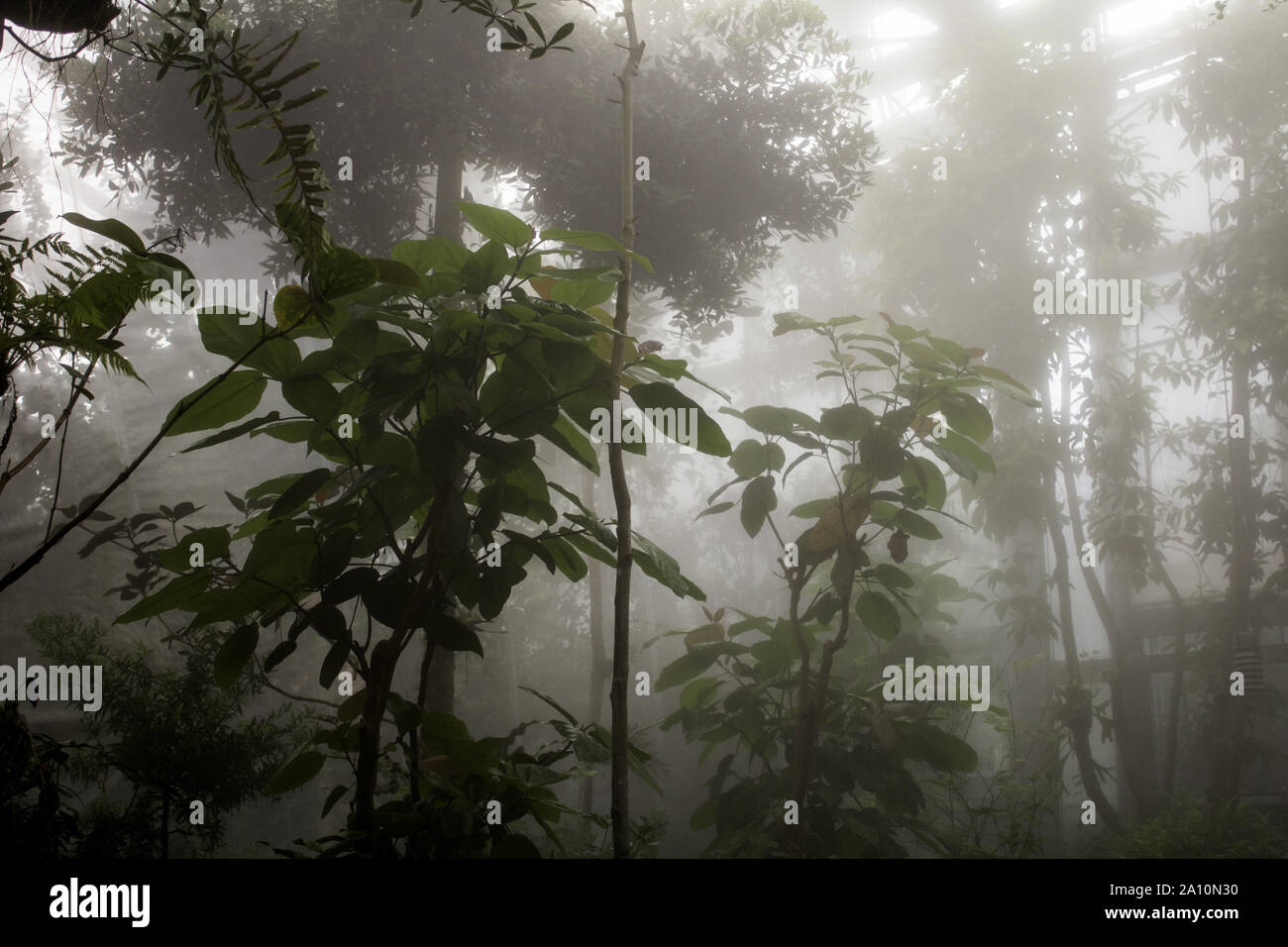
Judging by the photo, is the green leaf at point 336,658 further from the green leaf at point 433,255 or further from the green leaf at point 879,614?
the green leaf at point 879,614

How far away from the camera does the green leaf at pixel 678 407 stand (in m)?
1.16

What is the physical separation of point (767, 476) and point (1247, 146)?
452 centimetres

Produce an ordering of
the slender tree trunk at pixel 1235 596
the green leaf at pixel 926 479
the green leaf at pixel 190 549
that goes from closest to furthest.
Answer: the green leaf at pixel 190 549, the green leaf at pixel 926 479, the slender tree trunk at pixel 1235 596

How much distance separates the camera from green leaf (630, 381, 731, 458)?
45.6 inches

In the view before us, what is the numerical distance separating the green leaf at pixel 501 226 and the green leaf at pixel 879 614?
40.7 inches

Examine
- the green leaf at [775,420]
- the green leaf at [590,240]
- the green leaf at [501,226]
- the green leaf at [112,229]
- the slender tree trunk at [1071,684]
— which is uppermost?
the green leaf at [501,226]

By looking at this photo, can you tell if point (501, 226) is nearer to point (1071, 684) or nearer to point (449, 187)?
point (449, 187)

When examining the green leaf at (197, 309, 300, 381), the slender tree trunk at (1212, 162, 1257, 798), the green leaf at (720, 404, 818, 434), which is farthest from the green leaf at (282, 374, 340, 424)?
the slender tree trunk at (1212, 162, 1257, 798)

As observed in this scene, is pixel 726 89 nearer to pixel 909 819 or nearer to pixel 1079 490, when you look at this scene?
pixel 909 819

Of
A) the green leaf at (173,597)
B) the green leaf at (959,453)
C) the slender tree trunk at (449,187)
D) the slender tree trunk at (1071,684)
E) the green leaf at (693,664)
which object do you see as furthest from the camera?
the slender tree trunk at (1071,684)

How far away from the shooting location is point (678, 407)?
1186 millimetres

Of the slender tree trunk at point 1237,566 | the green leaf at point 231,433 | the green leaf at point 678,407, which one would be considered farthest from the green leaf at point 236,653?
the slender tree trunk at point 1237,566

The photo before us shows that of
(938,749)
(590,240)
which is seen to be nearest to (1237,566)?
(938,749)
